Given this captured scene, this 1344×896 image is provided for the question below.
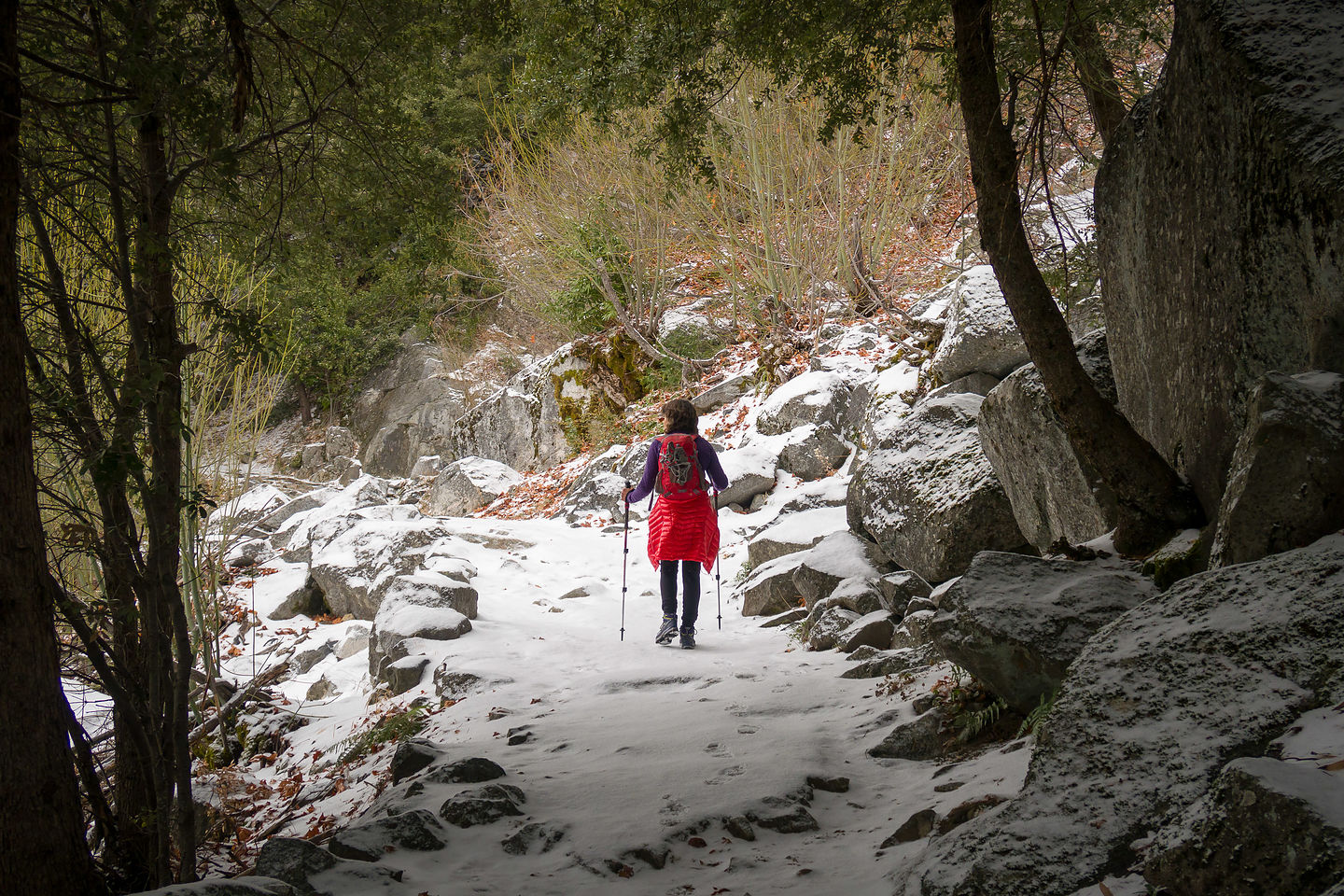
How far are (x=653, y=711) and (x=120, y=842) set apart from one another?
256cm

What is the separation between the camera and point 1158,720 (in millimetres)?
2150

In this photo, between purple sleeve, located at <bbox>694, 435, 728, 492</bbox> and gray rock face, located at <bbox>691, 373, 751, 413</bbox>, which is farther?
gray rock face, located at <bbox>691, 373, 751, 413</bbox>

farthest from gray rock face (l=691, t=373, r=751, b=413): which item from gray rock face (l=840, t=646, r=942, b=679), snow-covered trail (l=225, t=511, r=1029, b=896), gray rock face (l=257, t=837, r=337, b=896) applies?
gray rock face (l=257, t=837, r=337, b=896)

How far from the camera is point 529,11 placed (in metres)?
5.51

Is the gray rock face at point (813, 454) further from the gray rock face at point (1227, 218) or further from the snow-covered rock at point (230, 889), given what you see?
the snow-covered rock at point (230, 889)

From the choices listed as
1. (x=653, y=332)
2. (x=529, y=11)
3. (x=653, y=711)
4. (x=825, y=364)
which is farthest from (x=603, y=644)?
(x=653, y=332)

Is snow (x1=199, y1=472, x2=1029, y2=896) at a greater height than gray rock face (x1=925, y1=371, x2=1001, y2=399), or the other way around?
gray rock face (x1=925, y1=371, x2=1001, y2=399)

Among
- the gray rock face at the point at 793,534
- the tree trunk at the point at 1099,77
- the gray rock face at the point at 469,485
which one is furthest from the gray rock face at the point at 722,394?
the tree trunk at the point at 1099,77

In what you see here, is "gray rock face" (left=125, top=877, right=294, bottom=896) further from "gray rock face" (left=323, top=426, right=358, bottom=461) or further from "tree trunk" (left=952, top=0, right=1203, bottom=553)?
"gray rock face" (left=323, top=426, right=358, bottom=461)

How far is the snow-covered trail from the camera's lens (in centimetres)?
282

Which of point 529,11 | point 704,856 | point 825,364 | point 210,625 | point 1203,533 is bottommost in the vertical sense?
point 704,856

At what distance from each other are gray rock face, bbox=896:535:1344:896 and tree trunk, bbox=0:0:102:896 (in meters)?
2.29

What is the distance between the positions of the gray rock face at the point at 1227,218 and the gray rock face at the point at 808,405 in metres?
6.80

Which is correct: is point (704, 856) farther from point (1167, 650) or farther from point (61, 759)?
point (61, 759)
